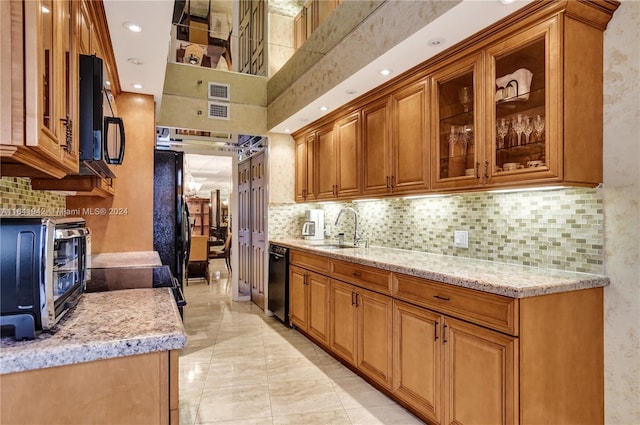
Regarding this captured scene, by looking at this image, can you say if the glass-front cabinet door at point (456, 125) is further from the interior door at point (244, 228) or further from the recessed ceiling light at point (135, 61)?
the interior door at point (244, 228)

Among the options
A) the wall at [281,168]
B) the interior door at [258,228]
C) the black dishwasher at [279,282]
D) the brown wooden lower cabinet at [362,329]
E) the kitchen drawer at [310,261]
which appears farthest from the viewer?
the interior door at [258,228]

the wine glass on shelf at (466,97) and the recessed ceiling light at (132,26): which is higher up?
the recessed ceiling light at (132,26)

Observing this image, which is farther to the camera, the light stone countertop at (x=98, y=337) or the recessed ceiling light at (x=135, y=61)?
the recessed ceiling light at (x=135, y=61)

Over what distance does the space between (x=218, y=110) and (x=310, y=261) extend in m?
2.31

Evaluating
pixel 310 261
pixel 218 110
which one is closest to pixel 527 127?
pixel 310 261

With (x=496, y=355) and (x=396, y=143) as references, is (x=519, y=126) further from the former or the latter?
(x=496, y=355)

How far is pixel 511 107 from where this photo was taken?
7.02ft

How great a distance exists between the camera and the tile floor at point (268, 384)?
241 centimetres

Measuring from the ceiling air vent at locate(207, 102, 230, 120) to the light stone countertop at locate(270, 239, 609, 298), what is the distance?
9.32ft

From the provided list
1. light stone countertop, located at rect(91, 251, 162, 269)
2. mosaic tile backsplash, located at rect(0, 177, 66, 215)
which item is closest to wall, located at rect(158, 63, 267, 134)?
light stone countertop, located at rect(91, 251, 162, 269)

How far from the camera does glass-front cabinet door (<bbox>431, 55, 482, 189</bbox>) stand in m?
2.31

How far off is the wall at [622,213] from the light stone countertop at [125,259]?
110 inches

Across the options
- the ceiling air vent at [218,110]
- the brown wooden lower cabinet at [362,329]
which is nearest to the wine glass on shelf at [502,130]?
the brown wooden lower cabinet at [362,329]

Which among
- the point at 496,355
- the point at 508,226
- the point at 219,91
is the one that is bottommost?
the point at 496,355
